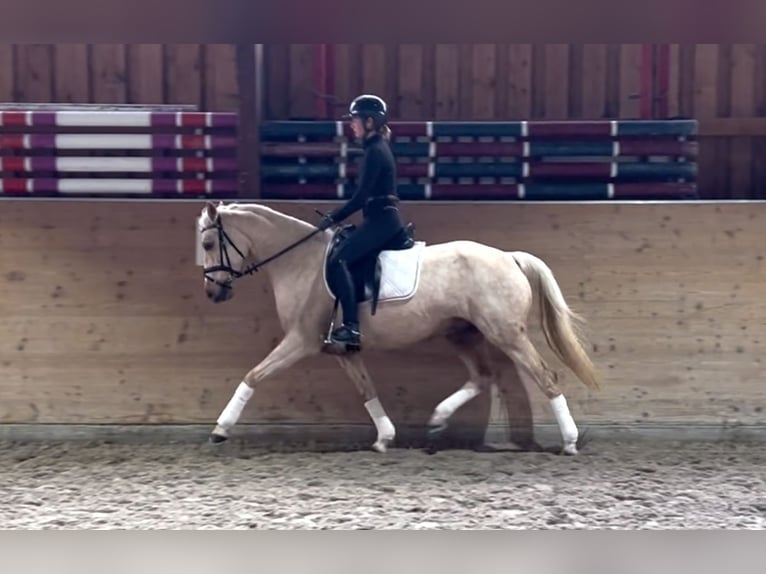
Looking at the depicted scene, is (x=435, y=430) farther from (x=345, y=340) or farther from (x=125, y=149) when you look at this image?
(x=125, y=149)

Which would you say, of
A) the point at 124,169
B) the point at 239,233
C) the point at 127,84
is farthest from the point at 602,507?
the point at 127,84

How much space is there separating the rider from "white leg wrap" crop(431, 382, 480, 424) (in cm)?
57

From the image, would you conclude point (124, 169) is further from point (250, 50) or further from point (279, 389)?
point (279, 389)

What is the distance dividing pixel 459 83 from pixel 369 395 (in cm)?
222

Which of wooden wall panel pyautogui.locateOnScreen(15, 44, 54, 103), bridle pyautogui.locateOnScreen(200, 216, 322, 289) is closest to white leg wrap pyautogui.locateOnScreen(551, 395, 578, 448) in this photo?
bridle pyautogui.locateOnScreen(200, 216, 322, 289)

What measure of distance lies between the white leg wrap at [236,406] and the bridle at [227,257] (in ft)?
1.65

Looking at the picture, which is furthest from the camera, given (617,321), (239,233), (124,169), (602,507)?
(124,169)

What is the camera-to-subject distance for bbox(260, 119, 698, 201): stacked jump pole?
5270 mm

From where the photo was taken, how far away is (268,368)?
454cm

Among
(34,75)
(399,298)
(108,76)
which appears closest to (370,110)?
(399,298)

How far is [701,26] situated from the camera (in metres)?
0.85

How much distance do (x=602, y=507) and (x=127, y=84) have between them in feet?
12.6

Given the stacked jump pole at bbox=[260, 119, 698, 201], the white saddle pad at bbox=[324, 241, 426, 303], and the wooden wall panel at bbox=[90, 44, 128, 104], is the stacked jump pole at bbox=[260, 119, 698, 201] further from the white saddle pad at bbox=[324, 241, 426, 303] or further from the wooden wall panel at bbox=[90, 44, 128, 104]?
the wooden wall panel at bbox=[90, 44, 128, 104]

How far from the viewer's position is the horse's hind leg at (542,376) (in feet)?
15.0
